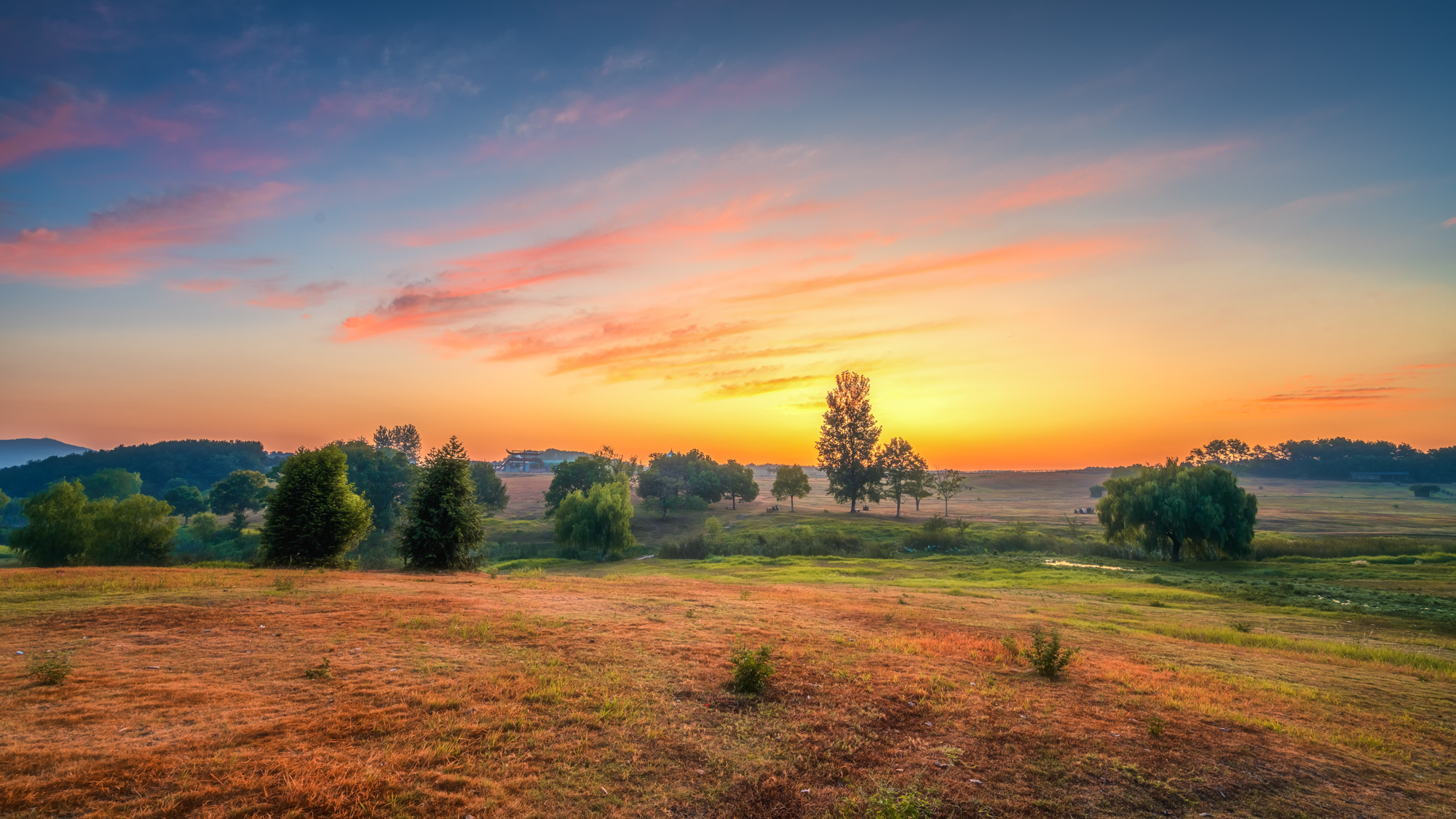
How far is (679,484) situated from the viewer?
112375 mm

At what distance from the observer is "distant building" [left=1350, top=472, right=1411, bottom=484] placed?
176m

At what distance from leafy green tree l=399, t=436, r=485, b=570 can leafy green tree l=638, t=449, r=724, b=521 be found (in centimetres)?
6815

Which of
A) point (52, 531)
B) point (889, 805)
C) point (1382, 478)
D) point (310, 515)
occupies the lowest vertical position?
point (1382, 478)

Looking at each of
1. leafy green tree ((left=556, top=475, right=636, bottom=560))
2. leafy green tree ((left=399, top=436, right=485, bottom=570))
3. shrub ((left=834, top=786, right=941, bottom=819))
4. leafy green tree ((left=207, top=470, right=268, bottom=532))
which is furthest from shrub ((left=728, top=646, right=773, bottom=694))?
leafy green tree ((left=207, top=470, right=268, bottom=532))

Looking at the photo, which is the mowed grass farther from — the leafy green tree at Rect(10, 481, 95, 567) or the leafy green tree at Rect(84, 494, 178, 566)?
the leafy green tree at Rect(10, 481, 95, 567)

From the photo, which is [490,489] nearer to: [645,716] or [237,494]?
[237,494]

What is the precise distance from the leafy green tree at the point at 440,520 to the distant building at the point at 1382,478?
26417 centimetres

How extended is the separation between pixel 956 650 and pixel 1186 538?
52.2 m

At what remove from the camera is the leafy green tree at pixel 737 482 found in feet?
390

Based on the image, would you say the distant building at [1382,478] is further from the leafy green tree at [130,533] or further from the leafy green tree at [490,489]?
the leafy green tree at [130,533]

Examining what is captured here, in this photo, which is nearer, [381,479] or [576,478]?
[381,479]

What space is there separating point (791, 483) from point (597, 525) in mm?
58943

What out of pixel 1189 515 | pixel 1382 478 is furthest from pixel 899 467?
pixel 1382 478

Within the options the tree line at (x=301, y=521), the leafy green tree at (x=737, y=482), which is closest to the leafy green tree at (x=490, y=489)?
the tree line at (x=301, y=521)
